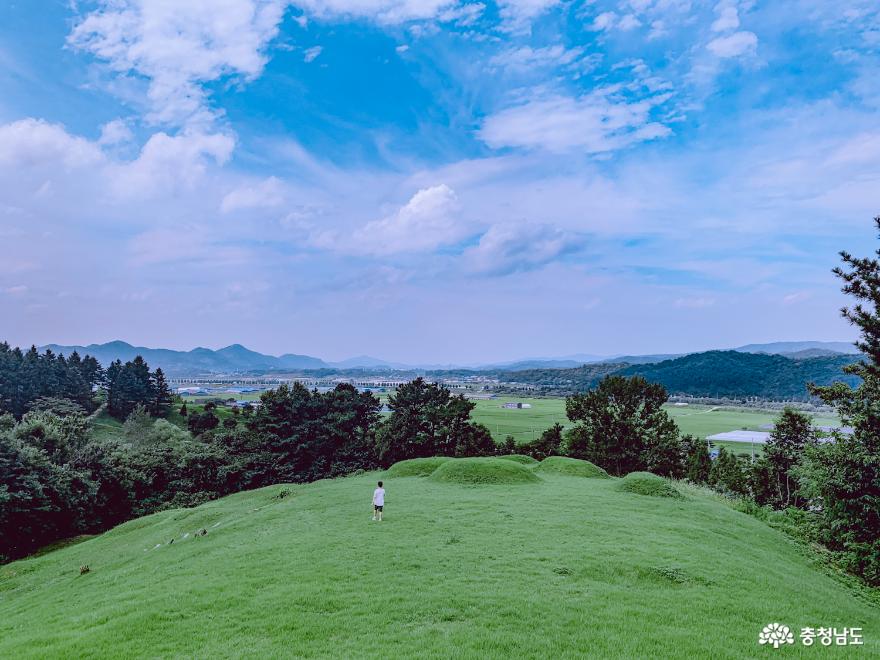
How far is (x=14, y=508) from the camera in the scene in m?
31.7

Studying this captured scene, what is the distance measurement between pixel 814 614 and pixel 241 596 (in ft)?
43.4

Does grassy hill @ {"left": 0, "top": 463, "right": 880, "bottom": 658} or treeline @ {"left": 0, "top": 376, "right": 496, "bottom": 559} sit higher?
grassy hill @ {"left": 0, "top": 463, "right": 880, "bottom": 658}

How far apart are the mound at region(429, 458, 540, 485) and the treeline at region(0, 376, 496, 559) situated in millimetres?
18788

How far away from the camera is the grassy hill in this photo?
366 inches

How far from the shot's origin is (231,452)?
48438 millimetres

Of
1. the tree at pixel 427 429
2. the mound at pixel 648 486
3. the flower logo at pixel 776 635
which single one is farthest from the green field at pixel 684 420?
the flower logo at pixel 776 635

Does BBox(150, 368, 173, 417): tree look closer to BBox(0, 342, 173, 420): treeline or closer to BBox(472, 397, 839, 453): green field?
BBox(0, 342, 173, 420): treeline

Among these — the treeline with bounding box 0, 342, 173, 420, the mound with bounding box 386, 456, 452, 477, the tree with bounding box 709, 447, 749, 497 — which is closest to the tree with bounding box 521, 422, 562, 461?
the tree with bounding box 709, 447, 749, 497

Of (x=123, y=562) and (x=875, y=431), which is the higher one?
(x=875, y=431)

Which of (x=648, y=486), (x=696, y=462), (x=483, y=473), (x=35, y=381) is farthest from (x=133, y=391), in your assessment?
(x=648, y=486)

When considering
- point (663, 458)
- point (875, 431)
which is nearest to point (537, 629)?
point (875, 431)

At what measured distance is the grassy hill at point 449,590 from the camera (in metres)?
9.30

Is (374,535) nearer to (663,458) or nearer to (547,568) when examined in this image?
(547,568)

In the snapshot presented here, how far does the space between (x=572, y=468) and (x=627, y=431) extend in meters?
15.3
